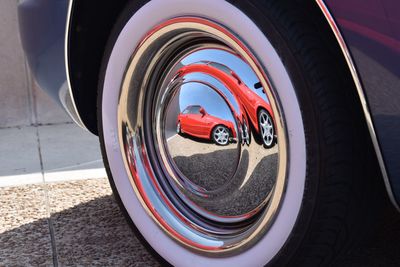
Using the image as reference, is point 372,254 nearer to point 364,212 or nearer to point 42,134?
point 364,212

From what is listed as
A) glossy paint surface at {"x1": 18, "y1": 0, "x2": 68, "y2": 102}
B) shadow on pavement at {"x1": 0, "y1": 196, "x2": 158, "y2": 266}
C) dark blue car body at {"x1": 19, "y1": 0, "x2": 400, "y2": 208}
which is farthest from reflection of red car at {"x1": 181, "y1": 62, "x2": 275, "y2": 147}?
shadow on pavement at {"x1": 0, "y1": 196, "x2": 158, "y2": 266}

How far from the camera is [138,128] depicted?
2518 mm

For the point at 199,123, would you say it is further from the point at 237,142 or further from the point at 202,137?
the point at 237,142

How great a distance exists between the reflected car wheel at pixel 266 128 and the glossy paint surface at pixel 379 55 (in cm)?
39

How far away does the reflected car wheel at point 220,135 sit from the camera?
2.25 meters

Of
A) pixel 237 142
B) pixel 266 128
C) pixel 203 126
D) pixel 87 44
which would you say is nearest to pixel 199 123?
pixel 203 126

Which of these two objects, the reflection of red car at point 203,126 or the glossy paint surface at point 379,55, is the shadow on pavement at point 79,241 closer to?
the reflection of red car at point 203,126

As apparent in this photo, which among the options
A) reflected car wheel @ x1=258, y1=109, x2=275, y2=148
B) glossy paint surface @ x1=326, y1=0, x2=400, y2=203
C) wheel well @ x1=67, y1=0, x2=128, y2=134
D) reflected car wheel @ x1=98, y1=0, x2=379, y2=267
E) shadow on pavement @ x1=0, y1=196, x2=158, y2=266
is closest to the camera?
glossy paint surface @ x1=326, y1=0, x2=400, y2=203

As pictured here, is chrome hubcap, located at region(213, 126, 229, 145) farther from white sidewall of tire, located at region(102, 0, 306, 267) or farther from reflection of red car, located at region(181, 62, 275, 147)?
white sidewall of tire, located at region(102, 0, 306, 267)

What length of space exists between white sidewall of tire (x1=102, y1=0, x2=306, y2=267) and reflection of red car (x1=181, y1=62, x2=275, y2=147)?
17 cm

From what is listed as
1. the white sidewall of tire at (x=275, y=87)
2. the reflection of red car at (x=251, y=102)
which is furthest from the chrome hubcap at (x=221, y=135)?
the white sidewall of tire at (x=275, y=87)

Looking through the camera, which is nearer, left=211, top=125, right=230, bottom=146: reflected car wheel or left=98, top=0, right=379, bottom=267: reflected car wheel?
left=98, top=0, right=379, bottom=267: reflected car wheel

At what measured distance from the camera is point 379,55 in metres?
1.66

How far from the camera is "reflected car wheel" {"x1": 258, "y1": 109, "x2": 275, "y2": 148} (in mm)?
2041
